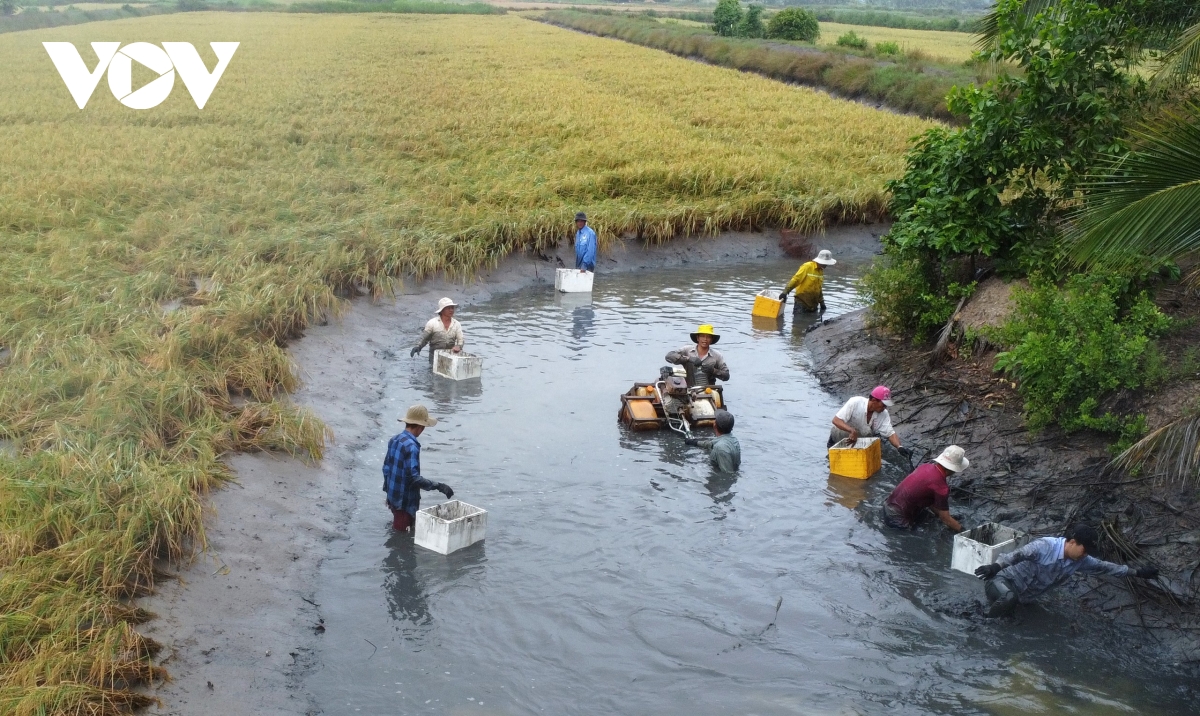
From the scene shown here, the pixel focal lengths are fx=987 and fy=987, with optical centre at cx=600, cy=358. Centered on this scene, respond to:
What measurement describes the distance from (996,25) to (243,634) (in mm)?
11693

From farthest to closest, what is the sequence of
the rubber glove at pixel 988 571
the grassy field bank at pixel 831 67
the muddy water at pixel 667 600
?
the grassy field bank at pixel 831 67
the rubber glove at pixel 988 571
the muddy water at pixel 667 600

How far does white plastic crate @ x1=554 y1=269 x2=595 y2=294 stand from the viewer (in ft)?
61.3

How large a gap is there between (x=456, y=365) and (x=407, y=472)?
15.2 ft

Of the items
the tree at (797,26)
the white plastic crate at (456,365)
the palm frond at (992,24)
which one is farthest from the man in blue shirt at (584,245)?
the tree at (797,26)

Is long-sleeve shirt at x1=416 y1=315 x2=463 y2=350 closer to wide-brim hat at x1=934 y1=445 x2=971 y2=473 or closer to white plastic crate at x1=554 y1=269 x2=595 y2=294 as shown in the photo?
white plastic crate at x1=554 y1=269 x2=595 y2=294

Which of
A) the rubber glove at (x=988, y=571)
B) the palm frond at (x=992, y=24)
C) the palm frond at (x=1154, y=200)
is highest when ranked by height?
the palm frond at (x=992, y=24)

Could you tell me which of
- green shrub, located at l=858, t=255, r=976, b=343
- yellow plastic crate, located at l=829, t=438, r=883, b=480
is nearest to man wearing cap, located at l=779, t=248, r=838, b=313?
green shrub, located at l=858, t=255, r=976, b=343

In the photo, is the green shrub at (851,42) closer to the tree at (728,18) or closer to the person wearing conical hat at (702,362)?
the tree at (728,18)

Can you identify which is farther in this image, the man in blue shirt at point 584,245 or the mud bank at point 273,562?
the man in blue shirt at point 584,245

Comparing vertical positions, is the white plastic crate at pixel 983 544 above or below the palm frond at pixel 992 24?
below

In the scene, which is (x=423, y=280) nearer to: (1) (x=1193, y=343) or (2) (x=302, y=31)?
(1) (x=1193, y=343)

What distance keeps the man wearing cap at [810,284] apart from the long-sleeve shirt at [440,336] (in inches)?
242

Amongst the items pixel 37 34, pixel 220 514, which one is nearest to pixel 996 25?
pixel 220 514

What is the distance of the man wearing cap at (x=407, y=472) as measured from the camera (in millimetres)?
9250
